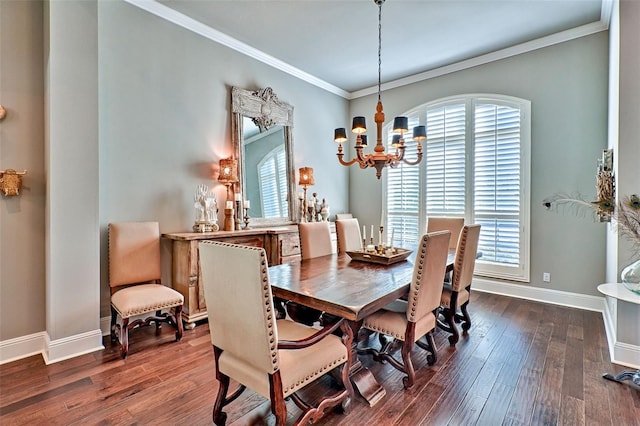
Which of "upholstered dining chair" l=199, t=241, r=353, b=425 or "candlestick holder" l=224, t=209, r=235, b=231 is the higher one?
"candlestick holder" l=224, t=209, r=235, b=231

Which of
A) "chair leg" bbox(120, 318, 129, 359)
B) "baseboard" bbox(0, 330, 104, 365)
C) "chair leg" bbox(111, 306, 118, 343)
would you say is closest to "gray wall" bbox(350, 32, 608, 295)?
"chair leg" bbox(120, 318, 129, 359)

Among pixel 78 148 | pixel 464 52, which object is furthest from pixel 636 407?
pixel 78 148

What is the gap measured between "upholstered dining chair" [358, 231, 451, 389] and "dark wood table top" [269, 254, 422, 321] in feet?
0.39

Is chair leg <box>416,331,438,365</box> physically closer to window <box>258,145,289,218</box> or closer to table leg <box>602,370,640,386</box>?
table leg <box>602,370,640,386</box>

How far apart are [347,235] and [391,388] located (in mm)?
1703

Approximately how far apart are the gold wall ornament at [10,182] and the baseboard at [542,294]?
5186mm

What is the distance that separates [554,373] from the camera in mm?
2373

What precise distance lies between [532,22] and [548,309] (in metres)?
3.29

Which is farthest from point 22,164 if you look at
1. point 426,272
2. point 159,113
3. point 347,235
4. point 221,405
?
point 426,272

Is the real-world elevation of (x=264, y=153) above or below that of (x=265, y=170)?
above

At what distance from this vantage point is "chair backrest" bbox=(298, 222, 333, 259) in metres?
3.17

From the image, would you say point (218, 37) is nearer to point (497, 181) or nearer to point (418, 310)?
point (418, 310)

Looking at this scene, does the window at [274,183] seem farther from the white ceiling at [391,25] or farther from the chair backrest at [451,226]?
the chair backrest at [451,226]

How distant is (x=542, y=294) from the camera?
4051 mm
